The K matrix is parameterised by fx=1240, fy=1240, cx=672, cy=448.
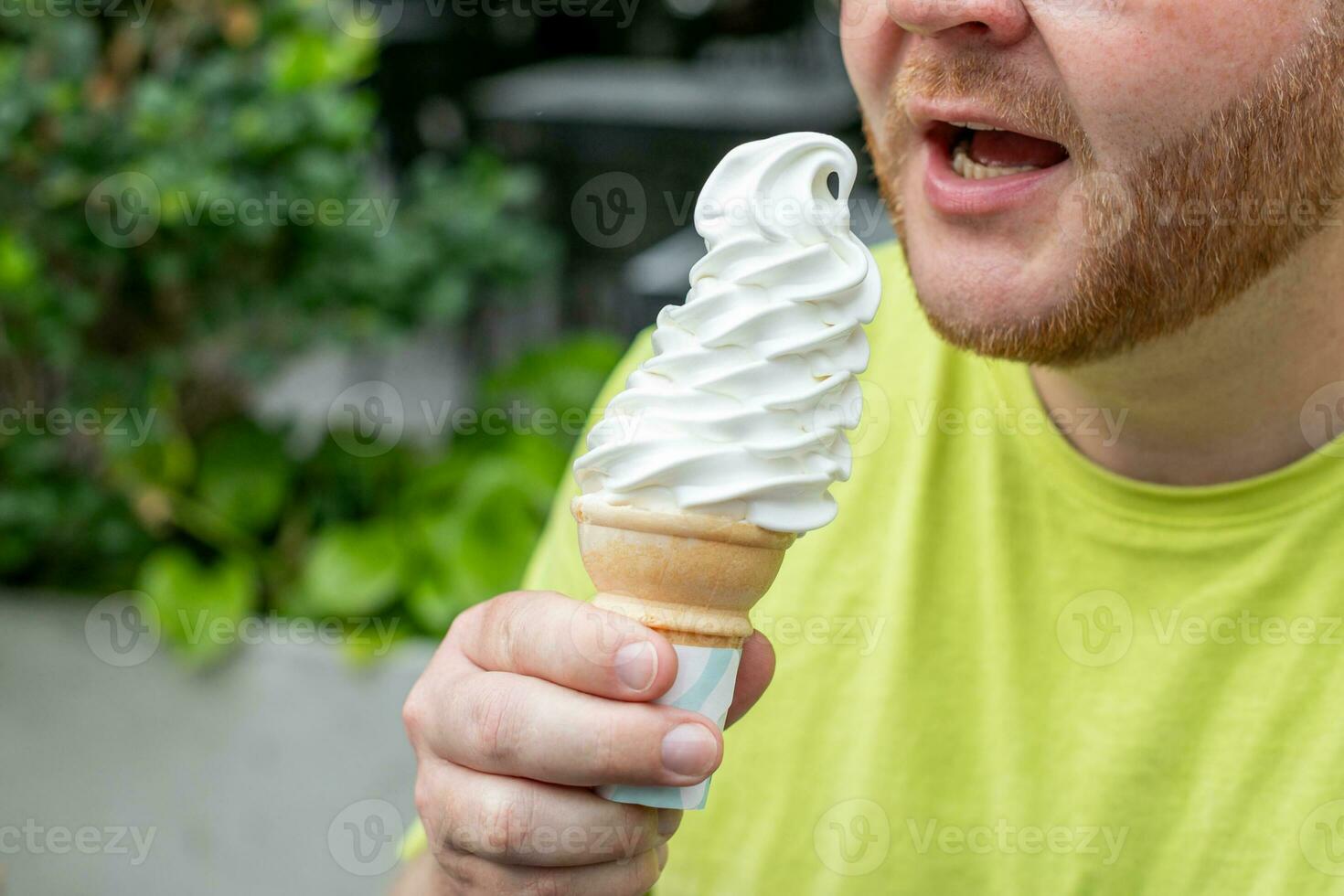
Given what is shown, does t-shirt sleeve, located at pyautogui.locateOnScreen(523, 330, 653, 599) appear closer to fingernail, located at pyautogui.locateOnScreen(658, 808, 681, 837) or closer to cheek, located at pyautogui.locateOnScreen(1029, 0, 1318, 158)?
fingernail, located at pyautogui.locateOnScreen(658, 808, 681, 837)

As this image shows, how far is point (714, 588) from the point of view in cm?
137

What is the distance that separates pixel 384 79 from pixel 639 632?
4465 millimetres

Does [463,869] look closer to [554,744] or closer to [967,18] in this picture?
[554,744]

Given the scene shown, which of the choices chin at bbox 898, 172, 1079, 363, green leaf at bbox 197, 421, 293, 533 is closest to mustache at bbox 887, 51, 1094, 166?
chin at bbox 898, 172, 1079, 363

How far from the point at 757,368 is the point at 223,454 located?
3018 mm

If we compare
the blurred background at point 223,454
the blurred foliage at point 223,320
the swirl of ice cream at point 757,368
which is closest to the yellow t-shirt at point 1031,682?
the swirl of ice cream at point 757,368

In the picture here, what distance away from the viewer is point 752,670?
1474mm

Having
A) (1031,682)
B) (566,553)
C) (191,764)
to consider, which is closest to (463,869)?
(566,553)

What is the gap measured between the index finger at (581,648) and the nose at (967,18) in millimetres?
828

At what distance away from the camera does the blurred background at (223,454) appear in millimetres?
3529

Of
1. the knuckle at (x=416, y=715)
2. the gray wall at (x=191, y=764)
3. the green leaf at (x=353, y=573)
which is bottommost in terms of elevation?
the gray wall at (x=191, y=764)

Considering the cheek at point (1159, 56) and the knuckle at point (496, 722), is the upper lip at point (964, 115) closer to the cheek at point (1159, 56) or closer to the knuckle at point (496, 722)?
the cheek at point (1159, 56)

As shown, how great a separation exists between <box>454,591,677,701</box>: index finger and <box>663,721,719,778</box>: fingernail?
5 centimetres

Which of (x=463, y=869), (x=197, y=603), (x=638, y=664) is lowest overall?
(x=197, y=603)
